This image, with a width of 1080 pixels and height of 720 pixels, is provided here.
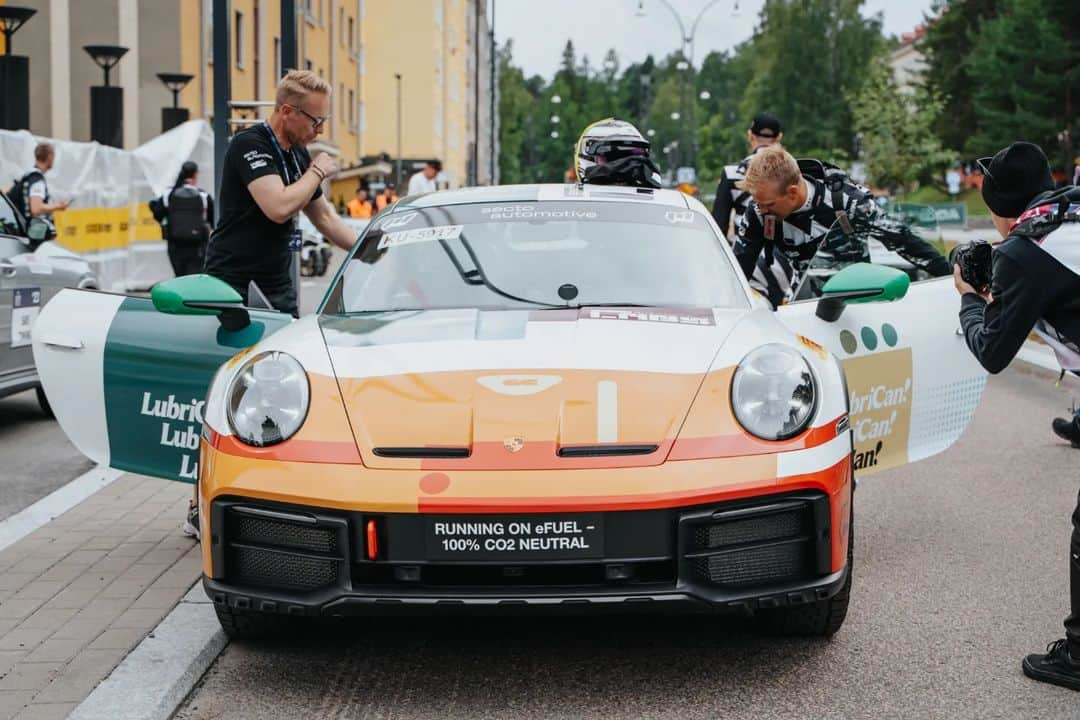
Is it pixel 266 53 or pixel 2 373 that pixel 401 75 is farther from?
pixel 2 373

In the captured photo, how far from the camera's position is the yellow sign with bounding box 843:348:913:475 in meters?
5.57

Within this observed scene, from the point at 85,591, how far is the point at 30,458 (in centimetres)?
352

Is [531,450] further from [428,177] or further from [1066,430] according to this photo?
[428,177]

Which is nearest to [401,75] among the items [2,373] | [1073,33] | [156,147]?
[1073,33]

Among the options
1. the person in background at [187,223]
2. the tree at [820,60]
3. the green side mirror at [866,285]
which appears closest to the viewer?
the green side mirror at [866,285]

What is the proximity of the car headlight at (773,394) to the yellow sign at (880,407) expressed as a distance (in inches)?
52.4

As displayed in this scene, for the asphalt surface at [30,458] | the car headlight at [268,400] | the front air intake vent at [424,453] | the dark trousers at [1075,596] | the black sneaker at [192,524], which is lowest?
the asphalt surface at [30,458]

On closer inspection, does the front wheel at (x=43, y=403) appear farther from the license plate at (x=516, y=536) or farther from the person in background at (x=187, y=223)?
the person in background at (x=187, y=223)

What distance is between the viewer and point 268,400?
Answer: 4.19 m

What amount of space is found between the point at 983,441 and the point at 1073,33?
61.0m

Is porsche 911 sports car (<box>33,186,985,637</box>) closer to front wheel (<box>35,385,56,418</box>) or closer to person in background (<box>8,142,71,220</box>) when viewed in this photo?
front wheel (<box>35,385,56,418</box>)

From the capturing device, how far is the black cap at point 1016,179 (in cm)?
416

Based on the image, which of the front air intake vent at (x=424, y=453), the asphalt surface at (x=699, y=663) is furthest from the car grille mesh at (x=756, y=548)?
the front air intake vent at (x=424, y=453)

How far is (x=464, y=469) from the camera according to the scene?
3.88m
